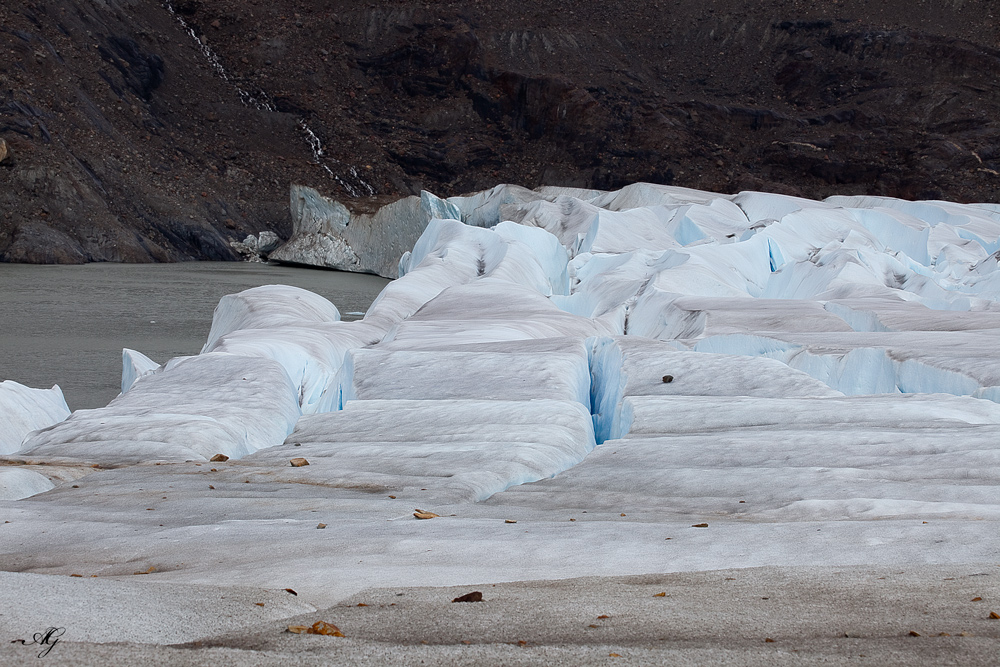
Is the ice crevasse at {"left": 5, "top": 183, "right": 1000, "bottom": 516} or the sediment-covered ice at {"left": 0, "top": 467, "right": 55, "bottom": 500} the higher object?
the sediment-covered ice at {"left": 0, "top": 467, "right": 55, "bottom": 500}

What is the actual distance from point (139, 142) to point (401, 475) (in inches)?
1354

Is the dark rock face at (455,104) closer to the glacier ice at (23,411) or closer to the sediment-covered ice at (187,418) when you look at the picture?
the glacier ice at (23,411)

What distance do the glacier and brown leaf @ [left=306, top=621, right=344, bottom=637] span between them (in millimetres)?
488

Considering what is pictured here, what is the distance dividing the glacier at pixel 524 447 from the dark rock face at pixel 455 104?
23.0 m

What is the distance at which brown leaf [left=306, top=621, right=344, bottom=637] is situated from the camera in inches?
107

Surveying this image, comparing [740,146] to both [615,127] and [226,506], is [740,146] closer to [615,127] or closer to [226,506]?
[615,127]

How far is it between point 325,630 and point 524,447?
3334mm

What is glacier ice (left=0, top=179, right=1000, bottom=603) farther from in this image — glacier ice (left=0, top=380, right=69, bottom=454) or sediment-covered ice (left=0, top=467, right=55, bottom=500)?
glacier ice (left=0, top=380, right=69, bottom=454)

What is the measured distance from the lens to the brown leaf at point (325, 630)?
2.71 m

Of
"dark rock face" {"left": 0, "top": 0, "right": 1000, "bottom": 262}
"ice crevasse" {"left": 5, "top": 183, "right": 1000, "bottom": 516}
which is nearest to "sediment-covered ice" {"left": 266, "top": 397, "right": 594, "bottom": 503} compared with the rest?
"ice crevasse" {"left": 5, "top": 183, "right": 1000, "bottom": 516}

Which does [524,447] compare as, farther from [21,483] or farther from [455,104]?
[455,104]

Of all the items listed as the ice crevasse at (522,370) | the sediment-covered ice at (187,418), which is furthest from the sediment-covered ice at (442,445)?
the sediment-covered ice at (187,418)

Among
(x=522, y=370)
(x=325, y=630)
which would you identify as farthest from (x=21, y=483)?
(x=522, y=370)

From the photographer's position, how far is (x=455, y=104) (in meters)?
46.8
